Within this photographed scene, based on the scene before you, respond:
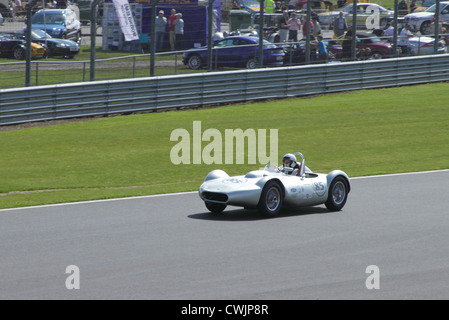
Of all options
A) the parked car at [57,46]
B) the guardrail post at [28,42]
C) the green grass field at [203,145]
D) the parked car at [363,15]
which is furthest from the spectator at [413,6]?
the guardrail post at [28,42]

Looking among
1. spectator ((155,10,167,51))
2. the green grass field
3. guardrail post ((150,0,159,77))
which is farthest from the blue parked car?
guardrail post ((150,0,159,77))

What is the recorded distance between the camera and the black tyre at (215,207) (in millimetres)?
10773

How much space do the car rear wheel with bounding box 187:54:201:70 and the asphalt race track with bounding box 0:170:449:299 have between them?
12.2 m

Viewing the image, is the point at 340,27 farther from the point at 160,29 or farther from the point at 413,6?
the point at 413,6

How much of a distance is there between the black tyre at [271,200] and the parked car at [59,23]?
24810 mm

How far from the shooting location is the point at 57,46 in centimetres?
2892

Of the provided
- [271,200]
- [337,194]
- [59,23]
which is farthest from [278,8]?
[271,200]

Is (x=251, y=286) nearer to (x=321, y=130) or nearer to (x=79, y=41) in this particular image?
(x=321, y=130)

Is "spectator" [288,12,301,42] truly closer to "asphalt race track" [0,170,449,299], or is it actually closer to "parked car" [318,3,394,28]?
"parked car" [318,3,394,28]

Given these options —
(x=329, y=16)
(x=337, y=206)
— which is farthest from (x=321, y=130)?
(x=329, y=16)

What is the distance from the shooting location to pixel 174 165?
15.5m

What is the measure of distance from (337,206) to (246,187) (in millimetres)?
1627

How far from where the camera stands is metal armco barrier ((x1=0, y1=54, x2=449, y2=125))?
1922 cm

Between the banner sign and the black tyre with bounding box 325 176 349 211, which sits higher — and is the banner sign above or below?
above
